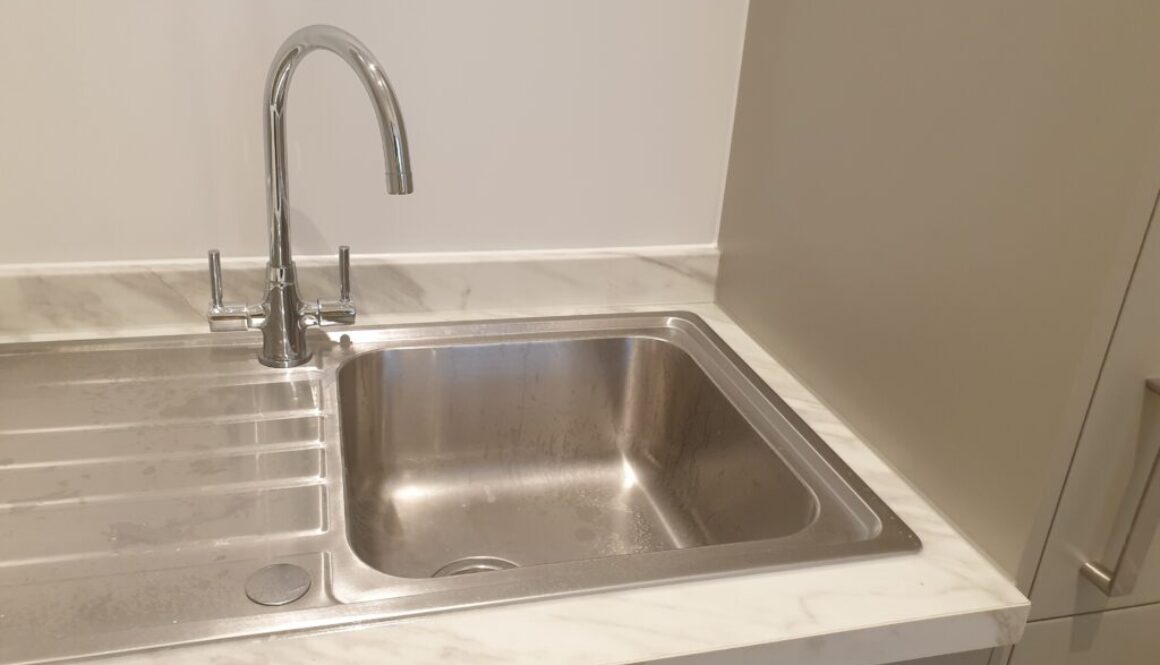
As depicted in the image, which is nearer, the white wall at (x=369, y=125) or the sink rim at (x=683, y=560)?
the sink rim at (x=683, y=560)

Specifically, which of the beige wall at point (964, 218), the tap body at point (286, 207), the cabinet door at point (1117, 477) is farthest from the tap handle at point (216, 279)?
the cabinet door at point (1117, 477)

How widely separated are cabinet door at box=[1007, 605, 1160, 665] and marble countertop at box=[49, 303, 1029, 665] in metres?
0.05

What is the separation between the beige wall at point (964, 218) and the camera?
0.64 meters

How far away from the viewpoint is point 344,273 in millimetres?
1057

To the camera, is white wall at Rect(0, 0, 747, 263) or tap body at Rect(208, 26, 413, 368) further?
white wall at Rect(0, 0, 747, 263)

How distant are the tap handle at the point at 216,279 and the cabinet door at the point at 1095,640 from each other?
93cm

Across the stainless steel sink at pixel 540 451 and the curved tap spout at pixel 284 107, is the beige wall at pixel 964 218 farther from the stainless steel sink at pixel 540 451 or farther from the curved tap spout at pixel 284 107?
the curved tap spout at pixel 284 107

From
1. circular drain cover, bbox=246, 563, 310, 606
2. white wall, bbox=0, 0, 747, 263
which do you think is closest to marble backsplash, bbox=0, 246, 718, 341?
white wall, bbox=0, 0, 747, 263

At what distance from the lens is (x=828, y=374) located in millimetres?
1023

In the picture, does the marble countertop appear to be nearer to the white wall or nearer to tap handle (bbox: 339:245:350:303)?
tap handle (bbox: 339:245:350:303)

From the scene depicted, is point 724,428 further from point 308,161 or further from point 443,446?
point 308,161

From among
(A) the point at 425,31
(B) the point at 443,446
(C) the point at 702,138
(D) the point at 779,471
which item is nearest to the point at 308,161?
(A) the point at 425,31

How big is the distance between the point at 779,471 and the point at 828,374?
16cm

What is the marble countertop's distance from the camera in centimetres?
64
